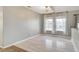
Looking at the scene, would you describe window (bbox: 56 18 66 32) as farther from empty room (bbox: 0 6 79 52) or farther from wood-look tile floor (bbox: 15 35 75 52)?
wood-look tile floor (bbox: 15 35 75 52)

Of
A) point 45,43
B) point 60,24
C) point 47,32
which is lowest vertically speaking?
point 45,43

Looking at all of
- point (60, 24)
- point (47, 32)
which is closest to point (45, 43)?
point (47, 32)

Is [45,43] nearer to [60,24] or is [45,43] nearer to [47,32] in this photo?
[47,32]

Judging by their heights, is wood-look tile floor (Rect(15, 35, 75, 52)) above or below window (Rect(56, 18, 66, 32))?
below

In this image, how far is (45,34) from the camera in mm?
1846

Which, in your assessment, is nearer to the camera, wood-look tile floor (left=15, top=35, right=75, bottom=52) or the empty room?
the empty room

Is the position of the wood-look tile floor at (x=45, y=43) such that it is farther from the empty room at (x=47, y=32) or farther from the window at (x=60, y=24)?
the window at (x=60, y=24)

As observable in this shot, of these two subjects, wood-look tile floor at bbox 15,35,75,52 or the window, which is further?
wood-look tile floor at bbox 15,35,75,52

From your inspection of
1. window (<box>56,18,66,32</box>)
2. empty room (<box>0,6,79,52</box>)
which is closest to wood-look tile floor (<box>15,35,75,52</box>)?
empty room (<box>0,6,79,52</box>)

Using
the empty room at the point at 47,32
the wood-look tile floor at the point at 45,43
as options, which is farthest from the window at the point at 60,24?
the wood-look tile floor at the point at 45,43

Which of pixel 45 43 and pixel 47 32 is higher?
pixel 47 32
